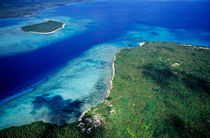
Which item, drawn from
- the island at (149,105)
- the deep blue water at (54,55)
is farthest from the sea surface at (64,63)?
the island at (149,105)

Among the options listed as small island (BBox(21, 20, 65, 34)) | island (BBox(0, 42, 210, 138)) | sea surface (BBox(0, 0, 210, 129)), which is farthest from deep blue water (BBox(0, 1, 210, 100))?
island (BBox(0, 42, 210, 138))

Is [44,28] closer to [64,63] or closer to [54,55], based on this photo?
[54,55]

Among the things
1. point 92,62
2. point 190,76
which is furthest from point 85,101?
point 190,76

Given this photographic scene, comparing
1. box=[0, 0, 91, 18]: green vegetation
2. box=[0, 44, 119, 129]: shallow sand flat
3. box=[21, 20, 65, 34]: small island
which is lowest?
box=[0, 44, 119, 129]: shallow sand flat

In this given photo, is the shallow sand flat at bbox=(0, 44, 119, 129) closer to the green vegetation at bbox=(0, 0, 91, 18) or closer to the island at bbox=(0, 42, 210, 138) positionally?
the island at bbox=(0, 42, 210, 138)

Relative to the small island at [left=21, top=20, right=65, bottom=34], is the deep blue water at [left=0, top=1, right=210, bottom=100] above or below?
below
